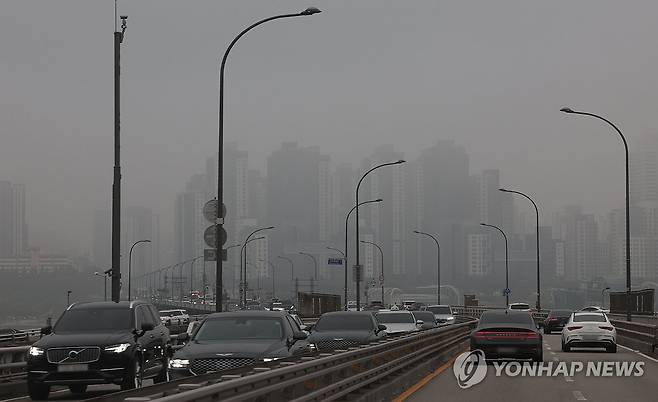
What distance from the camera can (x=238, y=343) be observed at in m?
19.1

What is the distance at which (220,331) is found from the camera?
19.9 metres

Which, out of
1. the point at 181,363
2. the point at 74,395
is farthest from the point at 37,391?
the point at 181,363

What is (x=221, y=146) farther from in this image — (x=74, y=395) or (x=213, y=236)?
(x=74, y=395)

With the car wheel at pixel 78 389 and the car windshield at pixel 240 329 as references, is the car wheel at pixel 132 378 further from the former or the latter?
the car wheel at pixel 78 389

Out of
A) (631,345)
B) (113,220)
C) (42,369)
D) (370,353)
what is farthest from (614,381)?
(631,345)

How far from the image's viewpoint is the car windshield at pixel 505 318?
1242 inches

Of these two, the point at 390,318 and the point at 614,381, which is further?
the point at 390,318

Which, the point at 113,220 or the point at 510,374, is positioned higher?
the point at 113,220

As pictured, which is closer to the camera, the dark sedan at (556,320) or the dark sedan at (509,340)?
the dark sedan at (509,340)

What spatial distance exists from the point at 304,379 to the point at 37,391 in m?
8.68

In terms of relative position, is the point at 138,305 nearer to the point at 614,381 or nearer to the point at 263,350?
the point at 263,350

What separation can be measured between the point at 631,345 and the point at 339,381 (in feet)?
101

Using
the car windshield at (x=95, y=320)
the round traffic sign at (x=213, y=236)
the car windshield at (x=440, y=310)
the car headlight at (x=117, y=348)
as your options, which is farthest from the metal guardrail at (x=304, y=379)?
the car windshield at (x=440, y=310)

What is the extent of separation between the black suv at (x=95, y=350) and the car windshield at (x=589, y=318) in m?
20.6
